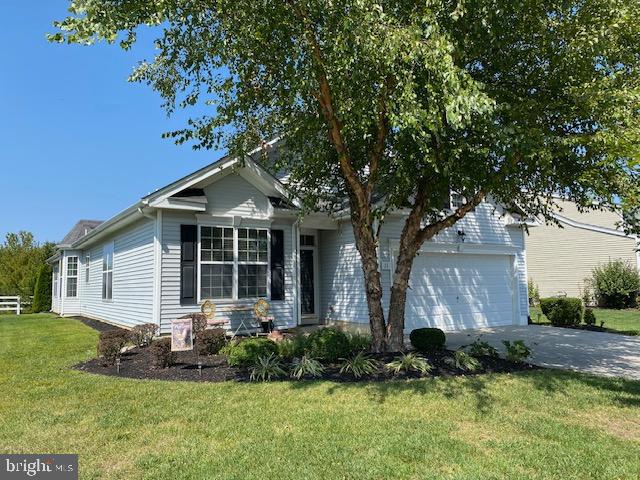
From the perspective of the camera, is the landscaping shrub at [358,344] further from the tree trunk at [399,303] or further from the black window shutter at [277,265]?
the black window shutter at [277,265]

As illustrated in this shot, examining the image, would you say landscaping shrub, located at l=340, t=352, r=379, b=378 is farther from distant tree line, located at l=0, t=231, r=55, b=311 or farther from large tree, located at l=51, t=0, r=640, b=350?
distant tree line, located at l=0, t=231, r=55, b=311

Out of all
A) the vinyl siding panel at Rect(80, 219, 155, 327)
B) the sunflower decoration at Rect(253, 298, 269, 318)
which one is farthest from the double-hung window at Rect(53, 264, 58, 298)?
the sunflower decoration at Rect(253, 298, 269, 318)

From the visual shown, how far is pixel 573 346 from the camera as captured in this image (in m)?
10.8

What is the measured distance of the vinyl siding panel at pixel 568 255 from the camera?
23.6 m

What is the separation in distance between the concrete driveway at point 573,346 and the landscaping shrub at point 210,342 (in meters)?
5.30

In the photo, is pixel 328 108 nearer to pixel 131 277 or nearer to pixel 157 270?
pixel 157 270

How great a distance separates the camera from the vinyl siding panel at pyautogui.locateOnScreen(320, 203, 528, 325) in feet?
41.1

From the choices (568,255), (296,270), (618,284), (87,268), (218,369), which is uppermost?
(568,255)

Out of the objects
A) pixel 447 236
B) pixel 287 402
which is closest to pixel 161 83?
pixel 287 402

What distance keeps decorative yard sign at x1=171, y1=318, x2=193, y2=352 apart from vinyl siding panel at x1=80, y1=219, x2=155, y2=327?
410 cm

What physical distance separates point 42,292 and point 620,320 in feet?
95.5

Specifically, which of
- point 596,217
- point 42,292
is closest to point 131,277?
point 42,292

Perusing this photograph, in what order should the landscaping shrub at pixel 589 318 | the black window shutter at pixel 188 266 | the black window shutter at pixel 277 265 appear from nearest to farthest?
the black window shutter at pixel 188 266, the black window shutter at pixel 277 265, the landscaping shrub at pixel 589 318

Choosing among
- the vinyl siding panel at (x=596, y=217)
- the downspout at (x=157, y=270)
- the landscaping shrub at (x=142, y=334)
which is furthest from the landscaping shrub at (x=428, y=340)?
the vinyl siding panel at (x=596, y=217)
